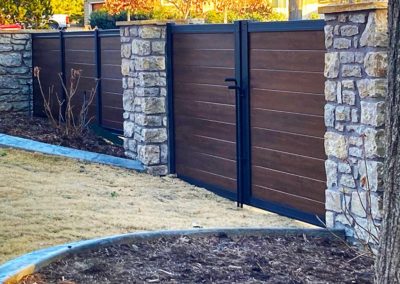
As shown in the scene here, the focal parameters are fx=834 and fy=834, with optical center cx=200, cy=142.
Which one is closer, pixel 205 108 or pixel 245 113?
pixel 245 113

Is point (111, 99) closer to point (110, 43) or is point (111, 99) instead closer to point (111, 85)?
point (111, 85)

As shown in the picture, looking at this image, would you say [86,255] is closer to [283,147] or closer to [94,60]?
[283,147]

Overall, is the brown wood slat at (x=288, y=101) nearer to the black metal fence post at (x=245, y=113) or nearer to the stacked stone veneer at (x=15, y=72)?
the black metal fence post at (x=245, y=113)

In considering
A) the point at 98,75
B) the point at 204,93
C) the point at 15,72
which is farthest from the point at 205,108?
the point at 15,72

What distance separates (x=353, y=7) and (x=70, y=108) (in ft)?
22.5

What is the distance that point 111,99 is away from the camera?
12258 millimetres

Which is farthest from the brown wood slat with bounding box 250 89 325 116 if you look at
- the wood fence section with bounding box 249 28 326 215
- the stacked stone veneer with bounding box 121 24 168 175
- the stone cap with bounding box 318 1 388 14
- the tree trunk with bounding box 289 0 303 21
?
the tree trunk with bounding box 289 0 303 21

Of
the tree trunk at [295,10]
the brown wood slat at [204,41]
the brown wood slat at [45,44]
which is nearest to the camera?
the brown wood slat at [204,41]

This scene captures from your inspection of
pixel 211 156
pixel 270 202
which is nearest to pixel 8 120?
pixel 211 156

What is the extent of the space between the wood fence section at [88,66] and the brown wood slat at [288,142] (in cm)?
374

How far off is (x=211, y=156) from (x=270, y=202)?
132 centimetres

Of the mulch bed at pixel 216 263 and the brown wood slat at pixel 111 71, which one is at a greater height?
the brown wood slat at pixel 111 71

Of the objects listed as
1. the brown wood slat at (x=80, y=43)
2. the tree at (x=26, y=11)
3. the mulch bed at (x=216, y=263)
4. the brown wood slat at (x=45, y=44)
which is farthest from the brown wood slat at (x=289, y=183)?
the tree at (x=26, y=11)

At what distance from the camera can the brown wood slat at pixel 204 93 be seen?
29.8 ft
